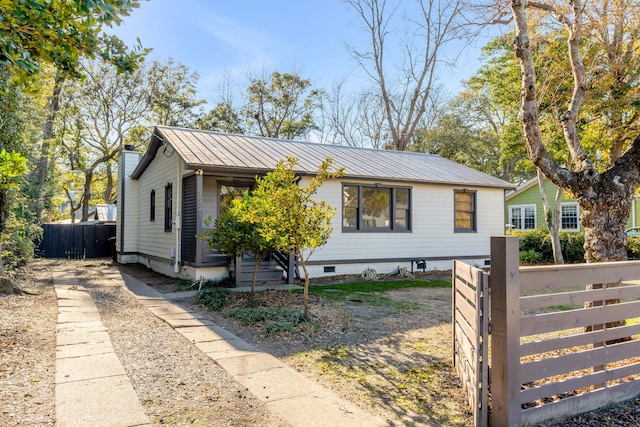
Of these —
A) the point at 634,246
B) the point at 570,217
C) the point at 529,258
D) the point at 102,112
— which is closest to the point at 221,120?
the point at 102,112

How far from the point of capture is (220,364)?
4426 millimetres

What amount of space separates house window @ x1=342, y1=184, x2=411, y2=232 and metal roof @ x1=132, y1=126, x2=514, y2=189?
509mm

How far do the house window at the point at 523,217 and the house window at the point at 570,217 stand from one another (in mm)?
1829

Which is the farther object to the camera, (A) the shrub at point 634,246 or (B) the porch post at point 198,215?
(A) the shrub at point 634,246

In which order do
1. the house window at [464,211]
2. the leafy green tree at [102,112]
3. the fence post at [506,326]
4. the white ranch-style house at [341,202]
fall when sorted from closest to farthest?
the fence post at [506,326] → the white ranch-style house at [341,202] → the house window at [464,211] → the leafy green tree at [102,112]

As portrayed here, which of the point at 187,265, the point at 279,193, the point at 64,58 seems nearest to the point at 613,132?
the point at 279,193

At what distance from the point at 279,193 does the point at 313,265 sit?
598cm

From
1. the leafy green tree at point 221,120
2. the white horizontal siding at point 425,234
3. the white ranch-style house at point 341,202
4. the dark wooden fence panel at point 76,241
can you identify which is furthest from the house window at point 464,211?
the leafy green tree at point 221,120

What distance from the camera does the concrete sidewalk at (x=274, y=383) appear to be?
3207mm

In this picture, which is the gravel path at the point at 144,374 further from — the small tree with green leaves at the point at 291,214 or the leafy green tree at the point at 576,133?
the leafy green tree at the point at 576,133

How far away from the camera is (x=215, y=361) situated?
4523mm

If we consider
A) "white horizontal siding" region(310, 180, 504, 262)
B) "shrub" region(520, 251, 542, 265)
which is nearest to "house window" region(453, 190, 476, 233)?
"white horizontal siding" region(310, 180, 504, 262)

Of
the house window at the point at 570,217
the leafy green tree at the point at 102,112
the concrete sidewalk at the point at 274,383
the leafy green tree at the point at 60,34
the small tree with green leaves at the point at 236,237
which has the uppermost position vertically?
the leafy green tree at the point at 102,112

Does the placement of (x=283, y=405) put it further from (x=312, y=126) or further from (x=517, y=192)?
(x=312, y=126)
